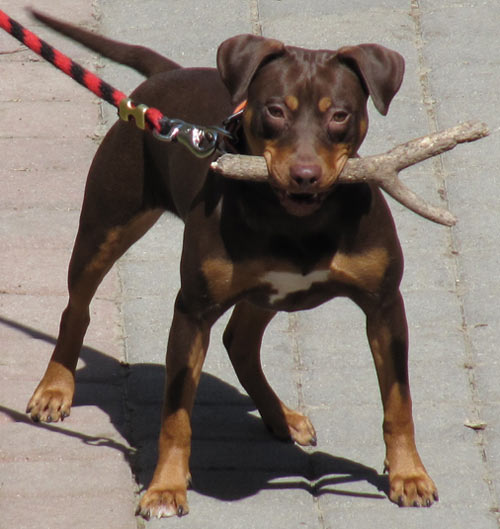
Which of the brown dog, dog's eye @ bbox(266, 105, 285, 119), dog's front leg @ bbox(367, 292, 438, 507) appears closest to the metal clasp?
the brown dog

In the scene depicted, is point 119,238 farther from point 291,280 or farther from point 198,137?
point 291,280

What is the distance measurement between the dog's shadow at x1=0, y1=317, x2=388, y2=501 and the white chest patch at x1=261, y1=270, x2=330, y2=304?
0.80 metres

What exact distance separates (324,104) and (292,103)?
10 cm

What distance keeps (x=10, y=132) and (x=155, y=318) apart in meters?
1.84

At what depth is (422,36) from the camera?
319 inches

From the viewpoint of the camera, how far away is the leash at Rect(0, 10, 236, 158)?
4.64 metres

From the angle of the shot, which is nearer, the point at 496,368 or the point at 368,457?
the point at 368,457

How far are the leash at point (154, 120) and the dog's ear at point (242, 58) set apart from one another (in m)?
0.16

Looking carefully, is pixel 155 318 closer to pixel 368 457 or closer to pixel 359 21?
pixel 368 457

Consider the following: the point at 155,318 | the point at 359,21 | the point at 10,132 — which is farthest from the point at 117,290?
the point at 359,21

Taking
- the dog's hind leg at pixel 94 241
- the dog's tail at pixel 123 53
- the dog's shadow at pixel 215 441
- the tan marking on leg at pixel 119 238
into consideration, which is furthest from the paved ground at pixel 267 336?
the dog's tail at pixel 123 53

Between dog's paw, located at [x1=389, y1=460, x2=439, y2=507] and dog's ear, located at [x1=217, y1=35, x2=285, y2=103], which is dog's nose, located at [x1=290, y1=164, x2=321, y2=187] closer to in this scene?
dog's ear, located at [x1=217, y1=35, x2=285, y2=103]

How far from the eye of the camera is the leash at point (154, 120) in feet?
15.2

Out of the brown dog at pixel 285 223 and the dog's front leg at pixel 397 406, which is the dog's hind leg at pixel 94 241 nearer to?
the brown dog at pixel 285 223
